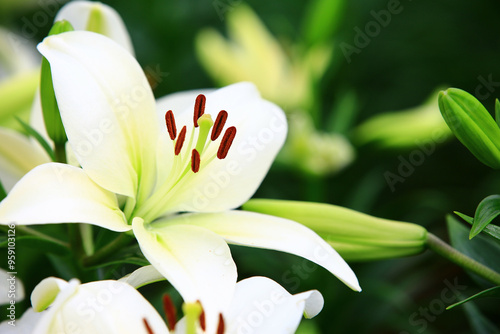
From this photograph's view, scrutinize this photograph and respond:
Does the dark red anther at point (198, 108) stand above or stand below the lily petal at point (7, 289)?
above

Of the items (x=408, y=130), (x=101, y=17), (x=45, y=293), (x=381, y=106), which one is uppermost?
A: (x=101, y=17)

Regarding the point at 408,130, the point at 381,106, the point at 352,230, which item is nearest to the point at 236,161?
the point at 352,230

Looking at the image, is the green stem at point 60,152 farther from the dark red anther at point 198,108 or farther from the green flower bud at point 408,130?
the green flower bud at point 408,130

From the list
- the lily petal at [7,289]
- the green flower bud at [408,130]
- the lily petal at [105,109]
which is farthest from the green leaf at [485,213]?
the green flower bud at [408,130]

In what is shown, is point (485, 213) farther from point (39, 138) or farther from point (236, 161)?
point (39, 138)

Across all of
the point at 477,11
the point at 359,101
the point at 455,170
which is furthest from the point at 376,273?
the point at 477,11

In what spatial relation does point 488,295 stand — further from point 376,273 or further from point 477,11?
point 477,11
